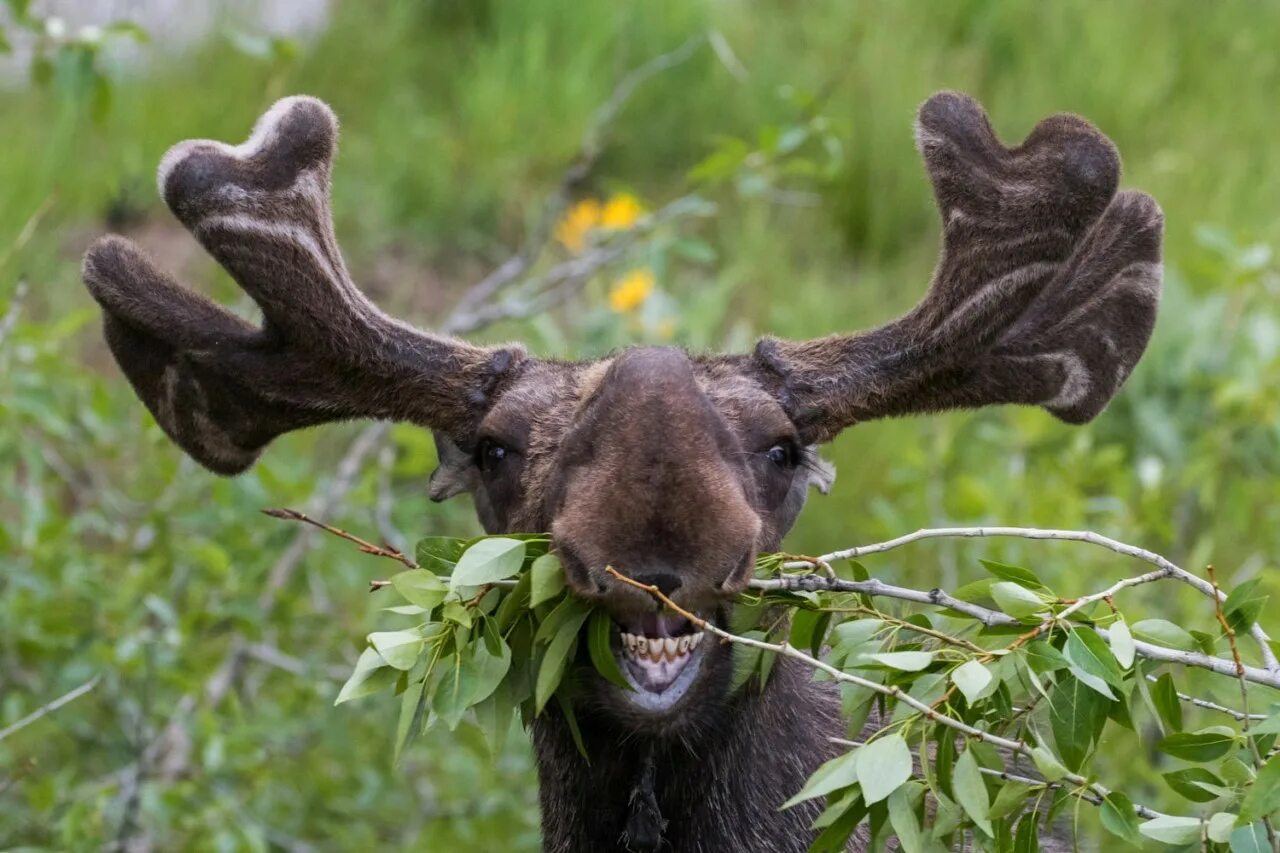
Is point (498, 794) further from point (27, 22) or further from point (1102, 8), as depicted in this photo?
point (1102, 8)

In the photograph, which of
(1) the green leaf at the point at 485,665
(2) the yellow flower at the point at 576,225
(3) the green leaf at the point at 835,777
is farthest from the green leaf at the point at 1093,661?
(2) the yellow flower at the point at 576,225

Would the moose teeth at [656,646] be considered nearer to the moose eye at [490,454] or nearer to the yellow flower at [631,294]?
the moose eye at [490,454]

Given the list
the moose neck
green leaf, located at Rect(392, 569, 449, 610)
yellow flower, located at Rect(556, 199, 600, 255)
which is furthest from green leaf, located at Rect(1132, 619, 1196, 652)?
yellow flower, located at Rect(556, 199, 600, 255)

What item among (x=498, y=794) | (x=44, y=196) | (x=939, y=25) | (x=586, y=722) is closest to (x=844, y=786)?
(x=586, y=722)

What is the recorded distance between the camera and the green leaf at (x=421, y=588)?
2818 millimetres

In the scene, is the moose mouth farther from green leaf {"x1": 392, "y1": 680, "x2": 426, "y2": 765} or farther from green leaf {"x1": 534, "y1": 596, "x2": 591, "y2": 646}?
green leaf {"x1": 392, "y1": 680, "x2": 426, "y2": 765}

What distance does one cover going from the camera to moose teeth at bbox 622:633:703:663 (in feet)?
9.73

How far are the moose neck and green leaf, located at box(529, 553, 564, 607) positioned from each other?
52 centimetres

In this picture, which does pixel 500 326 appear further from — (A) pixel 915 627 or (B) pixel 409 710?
(A) pixel 915 627

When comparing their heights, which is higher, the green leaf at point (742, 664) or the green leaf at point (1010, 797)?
the green leaf at point (742, 664)

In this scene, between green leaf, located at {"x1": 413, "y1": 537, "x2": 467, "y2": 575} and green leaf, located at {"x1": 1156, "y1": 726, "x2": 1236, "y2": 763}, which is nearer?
green leaf, located at {"x1": 1156, "y1": 726, "x2": 1236, "y2": 763}

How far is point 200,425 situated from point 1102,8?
7940mm

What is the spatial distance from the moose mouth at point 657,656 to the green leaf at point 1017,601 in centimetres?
53

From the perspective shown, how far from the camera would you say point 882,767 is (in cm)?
252
